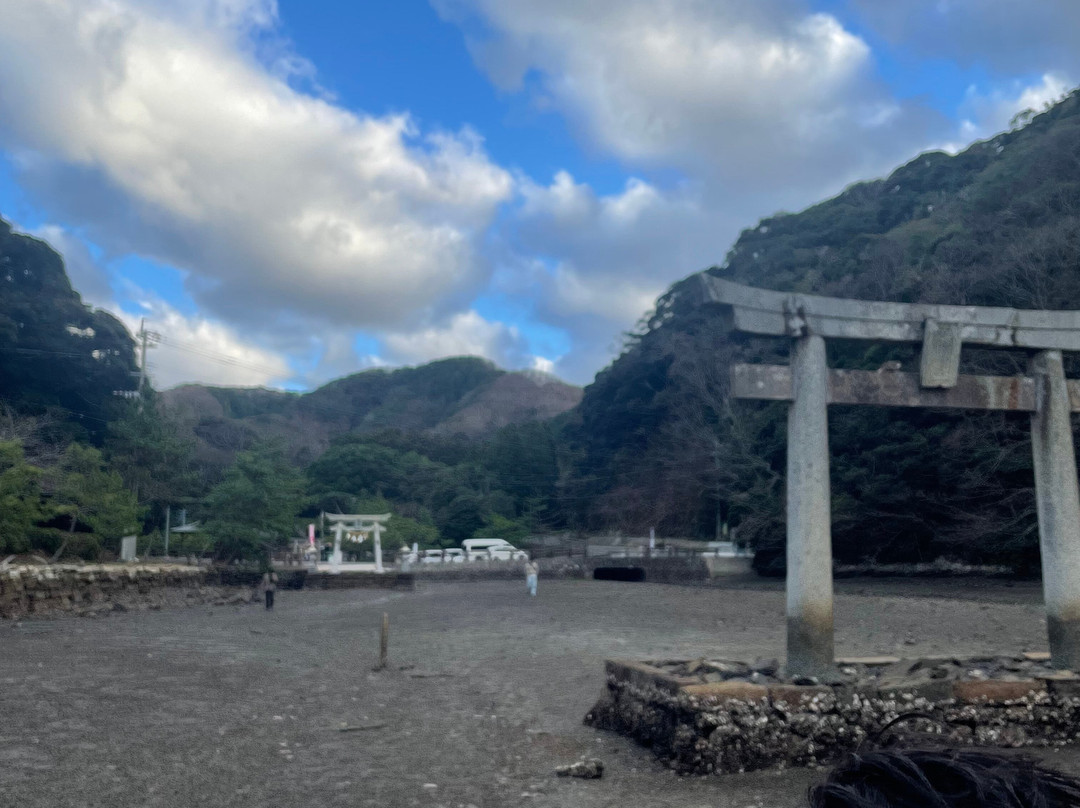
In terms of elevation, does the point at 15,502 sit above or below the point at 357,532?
above

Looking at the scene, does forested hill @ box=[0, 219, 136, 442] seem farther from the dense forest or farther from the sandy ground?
the sandy ground

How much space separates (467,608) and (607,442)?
32.9 m

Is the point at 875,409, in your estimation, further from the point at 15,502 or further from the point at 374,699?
the point at 15,502

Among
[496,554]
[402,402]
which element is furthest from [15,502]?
[402,402]

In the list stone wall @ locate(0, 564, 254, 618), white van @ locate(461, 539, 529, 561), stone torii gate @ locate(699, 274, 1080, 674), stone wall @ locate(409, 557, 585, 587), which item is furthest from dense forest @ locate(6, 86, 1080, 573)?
stone wall @ locate(409, 557, 585, 587)

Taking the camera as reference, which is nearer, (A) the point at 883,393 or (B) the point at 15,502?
(A) the point at 883,393

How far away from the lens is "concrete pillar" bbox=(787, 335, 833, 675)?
7160mm

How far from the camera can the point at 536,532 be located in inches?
2164

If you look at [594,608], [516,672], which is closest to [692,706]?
[516,672]

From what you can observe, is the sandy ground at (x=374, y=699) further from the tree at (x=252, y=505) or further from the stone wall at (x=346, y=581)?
the stone wall at (x=346, y=581)

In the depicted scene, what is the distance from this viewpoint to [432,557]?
4447 centimetres

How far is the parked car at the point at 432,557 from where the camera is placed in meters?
42.0

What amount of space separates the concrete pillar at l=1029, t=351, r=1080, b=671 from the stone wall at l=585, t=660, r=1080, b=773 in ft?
3.23

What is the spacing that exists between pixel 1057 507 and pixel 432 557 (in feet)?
127
